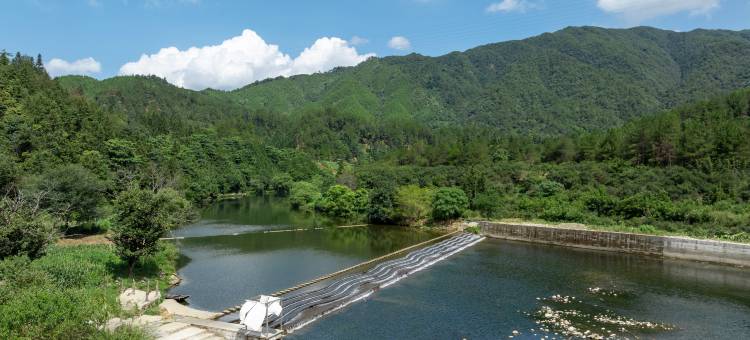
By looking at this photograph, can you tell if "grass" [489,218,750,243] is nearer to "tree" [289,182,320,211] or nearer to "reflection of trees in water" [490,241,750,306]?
"reflection of trees in water" [490,241,750,306]

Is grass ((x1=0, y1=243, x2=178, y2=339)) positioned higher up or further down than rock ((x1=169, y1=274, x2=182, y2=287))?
higher up

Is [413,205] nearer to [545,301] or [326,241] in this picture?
[326,241]

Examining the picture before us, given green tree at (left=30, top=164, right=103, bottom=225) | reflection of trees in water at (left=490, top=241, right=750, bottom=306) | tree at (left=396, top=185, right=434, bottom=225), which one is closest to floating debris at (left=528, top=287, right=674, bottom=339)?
reflection of trees in water at (left=490, top=241, right=750, bottom=306)

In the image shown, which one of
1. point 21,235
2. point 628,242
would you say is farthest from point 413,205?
point 21,235

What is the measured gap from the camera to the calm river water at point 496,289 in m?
27.7

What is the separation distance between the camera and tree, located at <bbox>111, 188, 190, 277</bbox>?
31781 mm

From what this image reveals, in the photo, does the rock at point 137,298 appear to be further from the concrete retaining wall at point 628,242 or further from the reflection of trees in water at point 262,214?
the concrete retaining wall at point 628,242

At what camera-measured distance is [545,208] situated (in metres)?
62.2

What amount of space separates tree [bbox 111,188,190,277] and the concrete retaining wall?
127ft

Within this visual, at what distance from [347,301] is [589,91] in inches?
7625

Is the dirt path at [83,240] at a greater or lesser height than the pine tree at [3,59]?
lesser

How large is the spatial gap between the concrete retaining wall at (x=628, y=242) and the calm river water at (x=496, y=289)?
185 cm

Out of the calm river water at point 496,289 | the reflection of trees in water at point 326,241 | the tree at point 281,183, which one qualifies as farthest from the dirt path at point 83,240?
the tree at point 281,183

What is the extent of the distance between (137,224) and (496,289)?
82.3 feet
